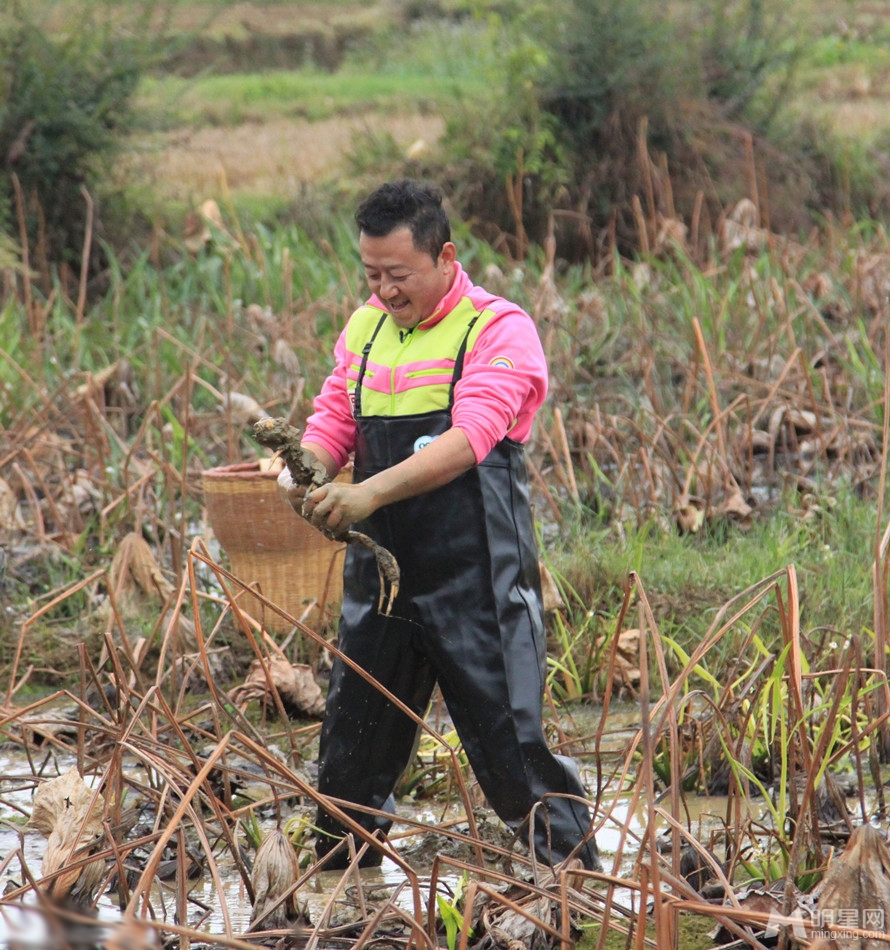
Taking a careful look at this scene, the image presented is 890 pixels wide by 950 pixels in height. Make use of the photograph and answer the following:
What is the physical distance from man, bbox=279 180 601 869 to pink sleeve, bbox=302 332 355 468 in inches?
2.6

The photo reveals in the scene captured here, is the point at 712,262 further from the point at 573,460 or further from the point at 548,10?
the point at 548,10

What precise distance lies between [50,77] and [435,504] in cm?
681

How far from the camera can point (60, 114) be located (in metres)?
8.34

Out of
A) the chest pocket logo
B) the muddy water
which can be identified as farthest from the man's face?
the muddy water

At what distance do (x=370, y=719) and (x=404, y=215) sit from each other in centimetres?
101

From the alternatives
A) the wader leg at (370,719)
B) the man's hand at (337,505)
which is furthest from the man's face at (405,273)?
the wader leg at (370,719)

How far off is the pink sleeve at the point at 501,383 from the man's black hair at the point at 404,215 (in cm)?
19

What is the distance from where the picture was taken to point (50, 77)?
8359 millimetres

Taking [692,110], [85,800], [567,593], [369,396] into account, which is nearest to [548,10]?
[692,110]

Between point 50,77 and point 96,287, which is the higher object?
point 50,77

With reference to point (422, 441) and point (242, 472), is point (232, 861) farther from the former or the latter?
point (242, 472)

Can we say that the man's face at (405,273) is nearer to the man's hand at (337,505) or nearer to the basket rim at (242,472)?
the man's hand at (337,505)

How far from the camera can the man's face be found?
2.49 m

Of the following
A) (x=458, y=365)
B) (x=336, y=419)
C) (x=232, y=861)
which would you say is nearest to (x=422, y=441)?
(x=458, y=365)
